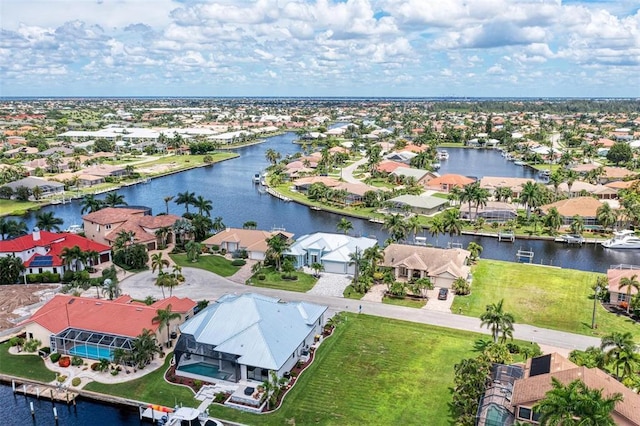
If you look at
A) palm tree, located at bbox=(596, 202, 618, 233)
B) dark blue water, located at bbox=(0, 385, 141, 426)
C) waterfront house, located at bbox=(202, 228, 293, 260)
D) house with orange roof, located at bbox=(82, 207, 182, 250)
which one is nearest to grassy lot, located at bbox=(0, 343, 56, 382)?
dark blue water, located at bbox=(0, 385, 141, 426)

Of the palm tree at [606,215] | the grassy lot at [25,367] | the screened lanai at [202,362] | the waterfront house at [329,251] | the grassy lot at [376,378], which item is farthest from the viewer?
the palm tree at [606,215]

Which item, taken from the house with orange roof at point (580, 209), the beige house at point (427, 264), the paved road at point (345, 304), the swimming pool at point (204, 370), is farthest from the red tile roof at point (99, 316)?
the house with orange roof at point (580, 209)

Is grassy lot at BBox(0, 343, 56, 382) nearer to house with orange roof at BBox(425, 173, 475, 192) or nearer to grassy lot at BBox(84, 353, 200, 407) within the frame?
grassy lot at BBox(84, 353, 200, 407)

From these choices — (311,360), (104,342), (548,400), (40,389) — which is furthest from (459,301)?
(40,389)

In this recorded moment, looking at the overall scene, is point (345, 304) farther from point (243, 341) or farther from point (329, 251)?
point (243, 341)

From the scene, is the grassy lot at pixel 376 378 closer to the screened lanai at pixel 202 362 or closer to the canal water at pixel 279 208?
the screened lanai at pixel 202 362
